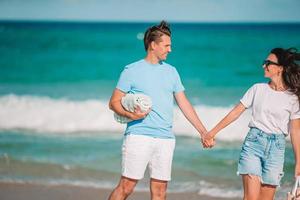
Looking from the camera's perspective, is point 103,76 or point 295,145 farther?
point 103,76

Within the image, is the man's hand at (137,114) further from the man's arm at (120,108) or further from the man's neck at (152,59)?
the man's neck at (152,59)

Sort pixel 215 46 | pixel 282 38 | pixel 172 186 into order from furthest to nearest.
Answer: pixel 282 38 → pixel 215 46 → pixel 172 186

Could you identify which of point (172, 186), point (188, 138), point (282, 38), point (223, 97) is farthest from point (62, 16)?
point (172, 186)

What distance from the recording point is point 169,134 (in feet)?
17.7

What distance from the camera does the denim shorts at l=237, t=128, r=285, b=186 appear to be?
530 cm

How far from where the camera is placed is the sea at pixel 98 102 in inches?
340

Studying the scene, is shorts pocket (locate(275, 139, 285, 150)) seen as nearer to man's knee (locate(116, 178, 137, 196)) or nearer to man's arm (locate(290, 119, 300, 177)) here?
man's arm (locate(290, 119, 300, 177))

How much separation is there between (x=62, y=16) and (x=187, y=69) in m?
21.5

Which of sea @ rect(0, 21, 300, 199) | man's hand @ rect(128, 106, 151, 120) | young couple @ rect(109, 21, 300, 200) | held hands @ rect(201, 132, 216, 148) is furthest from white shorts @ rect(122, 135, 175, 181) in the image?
sea @ rect(0, 21, 300, 199)

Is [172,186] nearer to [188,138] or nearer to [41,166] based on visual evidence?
[41,166]

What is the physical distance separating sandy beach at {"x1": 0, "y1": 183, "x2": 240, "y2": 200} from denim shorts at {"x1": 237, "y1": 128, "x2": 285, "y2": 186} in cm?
196

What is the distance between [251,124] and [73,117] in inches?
367

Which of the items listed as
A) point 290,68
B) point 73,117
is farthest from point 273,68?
point 73,117

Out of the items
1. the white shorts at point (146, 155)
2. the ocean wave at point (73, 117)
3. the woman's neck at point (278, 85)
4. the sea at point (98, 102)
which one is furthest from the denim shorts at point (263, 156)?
the ocean wave at point (73, 117)
